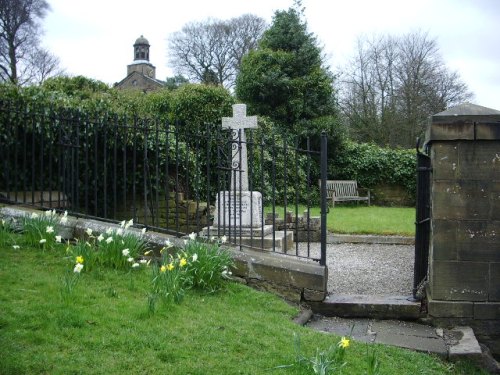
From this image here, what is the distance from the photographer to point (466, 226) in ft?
15.0

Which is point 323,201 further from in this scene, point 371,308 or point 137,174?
point 137,174

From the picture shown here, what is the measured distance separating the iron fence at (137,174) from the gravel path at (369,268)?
0.49 m

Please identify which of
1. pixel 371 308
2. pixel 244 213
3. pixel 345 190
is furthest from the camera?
pixel 345 190

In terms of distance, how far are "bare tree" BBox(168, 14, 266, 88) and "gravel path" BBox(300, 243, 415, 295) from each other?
29.1 meters

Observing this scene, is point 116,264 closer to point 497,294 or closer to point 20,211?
point 20,211

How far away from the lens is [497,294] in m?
4.54

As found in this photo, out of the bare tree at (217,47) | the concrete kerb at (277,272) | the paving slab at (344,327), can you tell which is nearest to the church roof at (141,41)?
the bare tree at (217,47)

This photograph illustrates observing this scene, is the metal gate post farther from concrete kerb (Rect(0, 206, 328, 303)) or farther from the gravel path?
the gravel path

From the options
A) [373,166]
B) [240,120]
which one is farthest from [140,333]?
[373,166]

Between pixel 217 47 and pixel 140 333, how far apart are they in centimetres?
3648

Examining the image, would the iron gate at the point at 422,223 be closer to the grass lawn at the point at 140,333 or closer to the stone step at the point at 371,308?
the stone step at the point at 371,308

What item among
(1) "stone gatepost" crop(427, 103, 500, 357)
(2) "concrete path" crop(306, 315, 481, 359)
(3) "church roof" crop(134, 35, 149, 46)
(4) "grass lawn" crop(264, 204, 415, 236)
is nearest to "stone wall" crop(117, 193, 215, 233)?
(4) "grass lawn" crop(264, 204, 415, 236)

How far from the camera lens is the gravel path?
5.77 meters

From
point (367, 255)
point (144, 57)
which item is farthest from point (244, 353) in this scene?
point (144, 57)
